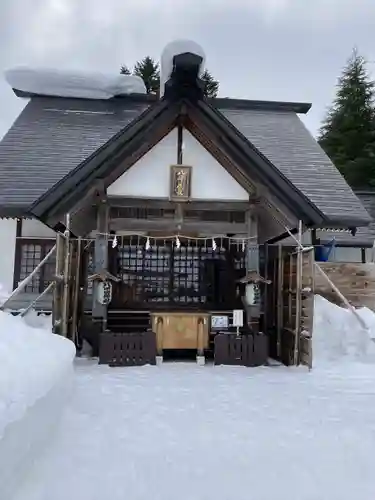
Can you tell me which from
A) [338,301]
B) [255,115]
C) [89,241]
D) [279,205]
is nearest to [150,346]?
[89,241]

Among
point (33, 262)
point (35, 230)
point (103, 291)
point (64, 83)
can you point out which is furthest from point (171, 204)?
point (64, 83)

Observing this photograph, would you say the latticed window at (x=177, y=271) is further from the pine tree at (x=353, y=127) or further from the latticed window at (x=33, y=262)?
the pine tree at (x=353, y=127)

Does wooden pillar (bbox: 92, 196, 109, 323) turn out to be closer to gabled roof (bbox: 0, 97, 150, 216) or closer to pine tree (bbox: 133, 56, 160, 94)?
gabled roof (bbox: 0, 97, 150, 216)

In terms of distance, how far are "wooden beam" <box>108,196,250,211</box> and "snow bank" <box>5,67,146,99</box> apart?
26.9ft

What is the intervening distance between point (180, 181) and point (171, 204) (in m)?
0.51

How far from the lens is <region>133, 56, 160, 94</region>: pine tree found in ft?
84.8

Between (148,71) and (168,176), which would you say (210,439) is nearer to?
(168,176)

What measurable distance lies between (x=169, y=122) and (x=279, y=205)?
2518 mm

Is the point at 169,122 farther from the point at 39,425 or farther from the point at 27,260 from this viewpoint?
the point at 39,425

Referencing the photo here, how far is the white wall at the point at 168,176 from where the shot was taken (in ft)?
27.4

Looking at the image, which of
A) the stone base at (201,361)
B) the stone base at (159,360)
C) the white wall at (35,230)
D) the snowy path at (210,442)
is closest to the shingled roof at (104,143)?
the white wall at (35,230)

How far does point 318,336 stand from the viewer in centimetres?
905

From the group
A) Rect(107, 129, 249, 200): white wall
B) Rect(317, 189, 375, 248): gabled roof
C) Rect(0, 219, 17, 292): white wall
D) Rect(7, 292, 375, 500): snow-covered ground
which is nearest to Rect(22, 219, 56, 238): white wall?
Rect(0, 219, 17, 292): white wall

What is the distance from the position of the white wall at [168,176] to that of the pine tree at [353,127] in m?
14.7
